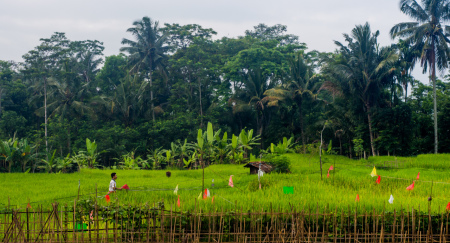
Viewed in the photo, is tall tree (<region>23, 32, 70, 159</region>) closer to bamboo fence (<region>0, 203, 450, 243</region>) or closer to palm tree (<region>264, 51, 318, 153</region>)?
palm tree (<region>264, 51, 318, 153</region>)

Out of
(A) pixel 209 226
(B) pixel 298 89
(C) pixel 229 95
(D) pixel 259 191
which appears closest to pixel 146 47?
(C) pixel 229 95

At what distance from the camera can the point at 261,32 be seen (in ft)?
120

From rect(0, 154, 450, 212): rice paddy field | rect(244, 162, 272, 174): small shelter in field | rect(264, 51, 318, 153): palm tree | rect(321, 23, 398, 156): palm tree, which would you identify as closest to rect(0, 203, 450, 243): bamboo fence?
rect(0, 154, 450, 212): rice paddy field

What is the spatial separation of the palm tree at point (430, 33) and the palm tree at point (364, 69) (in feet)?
4.73

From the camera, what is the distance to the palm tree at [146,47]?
29.5 m

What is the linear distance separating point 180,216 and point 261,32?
32.4 meters

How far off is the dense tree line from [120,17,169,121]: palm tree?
76 mm

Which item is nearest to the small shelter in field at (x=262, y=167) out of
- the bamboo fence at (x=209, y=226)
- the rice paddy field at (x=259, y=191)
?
the rice paddy field at (x=259, y=191)

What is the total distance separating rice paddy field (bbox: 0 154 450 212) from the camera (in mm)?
7332

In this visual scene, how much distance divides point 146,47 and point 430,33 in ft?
60.9

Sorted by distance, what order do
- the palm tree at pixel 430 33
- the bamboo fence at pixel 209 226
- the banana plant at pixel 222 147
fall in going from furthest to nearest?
the palm tree at pixel 430 33
the banana plant at pixel 222 147
the bamboo fence at pixel 209 226

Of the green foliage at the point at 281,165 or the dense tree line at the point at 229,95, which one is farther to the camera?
the dense tree line at the point at 229,95

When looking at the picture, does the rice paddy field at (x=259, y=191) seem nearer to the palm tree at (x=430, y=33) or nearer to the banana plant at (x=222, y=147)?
the banana plant at (x=222, y=147)

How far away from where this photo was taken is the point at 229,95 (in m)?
29.5
